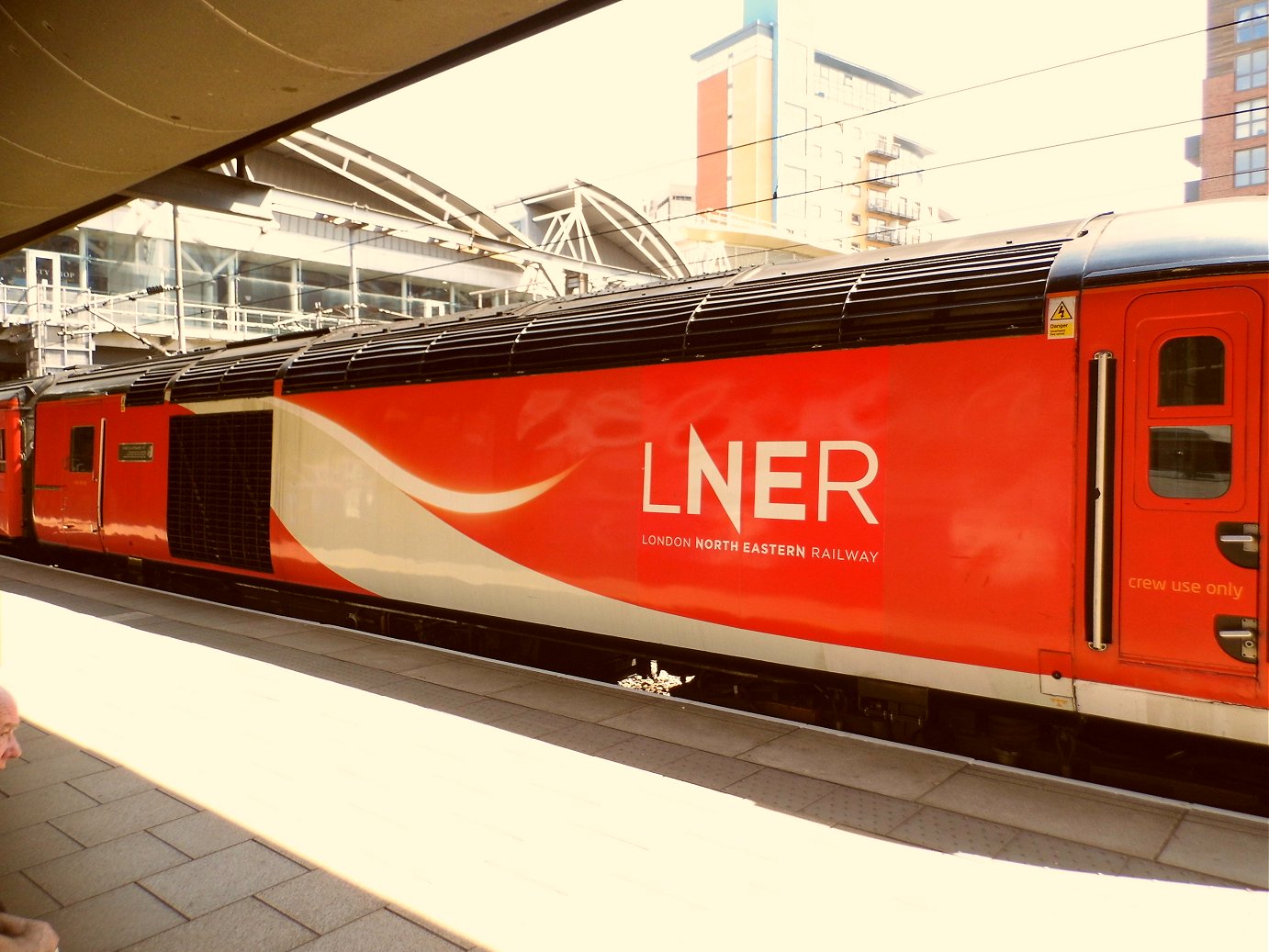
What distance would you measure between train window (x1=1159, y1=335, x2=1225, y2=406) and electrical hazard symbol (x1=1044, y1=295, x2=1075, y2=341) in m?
0.46

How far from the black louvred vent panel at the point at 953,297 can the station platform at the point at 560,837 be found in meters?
2.55

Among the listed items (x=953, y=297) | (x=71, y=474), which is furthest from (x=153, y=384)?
(x=953, y=297)

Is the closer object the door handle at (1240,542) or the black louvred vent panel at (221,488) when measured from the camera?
the door handle at (1240,542)

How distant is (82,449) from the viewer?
13.0m

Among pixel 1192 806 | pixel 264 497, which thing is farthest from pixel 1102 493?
pixel 264 497

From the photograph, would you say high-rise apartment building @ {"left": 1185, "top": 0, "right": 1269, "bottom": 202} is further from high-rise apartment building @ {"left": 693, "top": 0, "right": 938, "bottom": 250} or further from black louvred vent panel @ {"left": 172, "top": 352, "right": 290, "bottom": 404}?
black louvred vent panel @ {"left": 172, "top": 352, "right": 290, "bottom": 404}

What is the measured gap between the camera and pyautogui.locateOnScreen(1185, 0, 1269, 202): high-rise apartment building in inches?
2062

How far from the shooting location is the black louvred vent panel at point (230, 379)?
9.91 metres

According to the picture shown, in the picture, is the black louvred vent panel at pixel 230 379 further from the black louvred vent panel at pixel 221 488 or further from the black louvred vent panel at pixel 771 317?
the black louvred vent panel at pixel 771 317

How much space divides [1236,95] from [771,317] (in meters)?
64.4

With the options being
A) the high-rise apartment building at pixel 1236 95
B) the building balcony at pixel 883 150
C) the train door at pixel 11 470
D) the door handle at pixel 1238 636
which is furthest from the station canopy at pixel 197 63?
the building balcony at pixel 883 150

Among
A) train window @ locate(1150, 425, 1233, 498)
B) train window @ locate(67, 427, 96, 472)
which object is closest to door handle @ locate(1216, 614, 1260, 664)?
train window @ locate(1150, 425, 1233, 498)

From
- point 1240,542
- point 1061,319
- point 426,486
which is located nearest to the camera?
point 1240,542

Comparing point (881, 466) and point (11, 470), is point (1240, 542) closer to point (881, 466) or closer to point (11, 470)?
point (881, 466)
